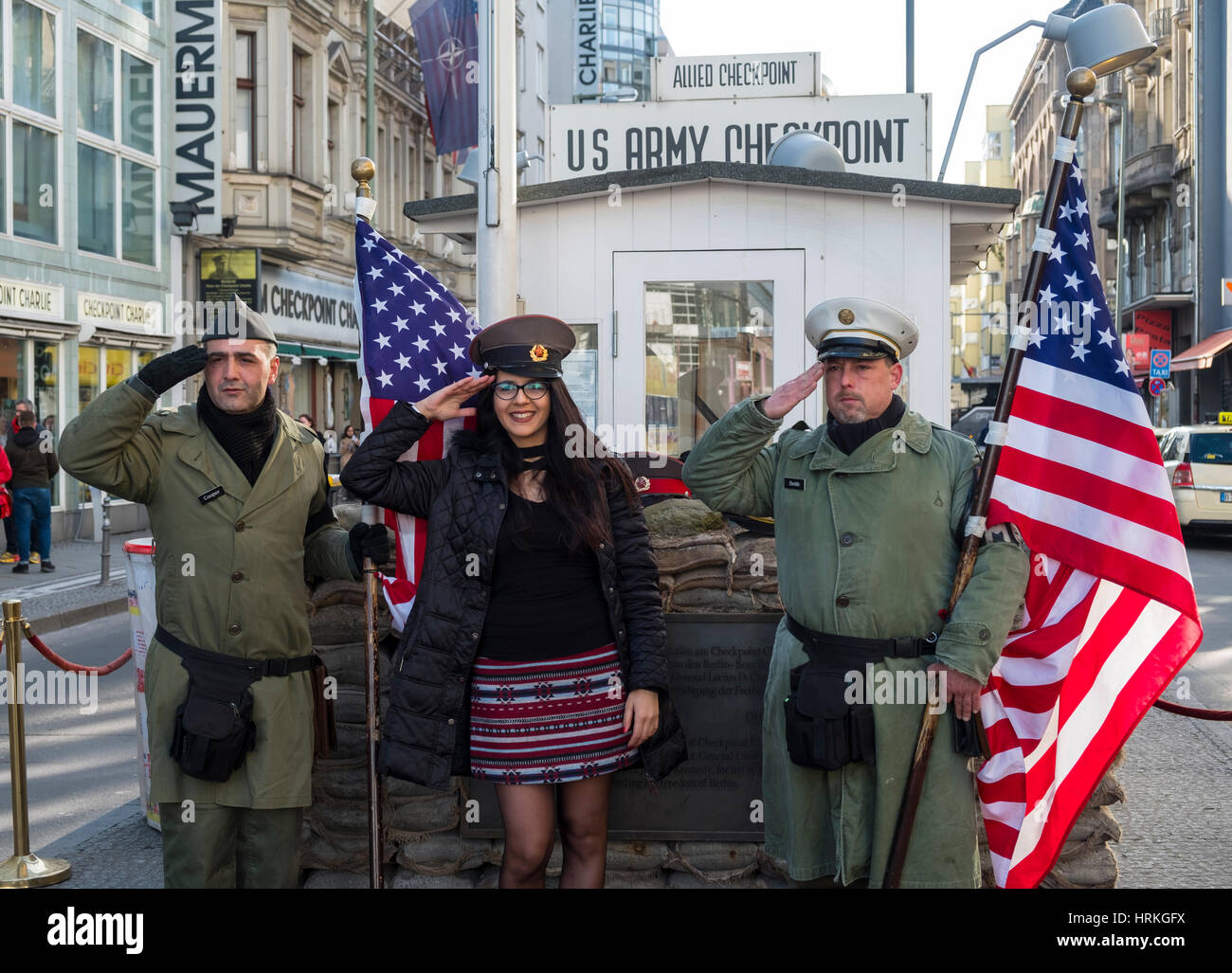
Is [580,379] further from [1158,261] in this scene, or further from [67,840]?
[1158,261]

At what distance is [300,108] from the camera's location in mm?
28547

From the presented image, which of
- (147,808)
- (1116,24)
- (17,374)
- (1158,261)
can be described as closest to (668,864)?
(147,808)

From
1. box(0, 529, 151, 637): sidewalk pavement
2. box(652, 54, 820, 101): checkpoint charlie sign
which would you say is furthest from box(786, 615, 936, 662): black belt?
box(652, 54, 820, 101): checkpoint charlie sign

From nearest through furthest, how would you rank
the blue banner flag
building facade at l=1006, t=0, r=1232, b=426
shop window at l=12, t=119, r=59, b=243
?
1. the blue banner flag
2. shop window at l=12, t=119, r=59, b=243
3. building facade at l=1006, t=0, r=1232, b=426

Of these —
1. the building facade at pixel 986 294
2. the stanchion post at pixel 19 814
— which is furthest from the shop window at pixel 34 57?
the building facade at pixel 986 294

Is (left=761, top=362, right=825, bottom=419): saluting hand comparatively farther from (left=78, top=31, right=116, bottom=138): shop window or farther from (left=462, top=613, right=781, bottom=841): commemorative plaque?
(left=78, top=31, right=116, bottom=138): shop window

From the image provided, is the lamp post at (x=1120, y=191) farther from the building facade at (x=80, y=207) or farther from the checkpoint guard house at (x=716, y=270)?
the checkpoint guard house at (x=716, y=270)

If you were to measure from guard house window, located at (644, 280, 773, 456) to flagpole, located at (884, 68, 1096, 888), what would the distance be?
14.9 feet

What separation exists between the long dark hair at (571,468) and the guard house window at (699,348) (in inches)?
182

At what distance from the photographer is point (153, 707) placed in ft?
12.7

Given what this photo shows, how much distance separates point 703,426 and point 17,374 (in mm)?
13351

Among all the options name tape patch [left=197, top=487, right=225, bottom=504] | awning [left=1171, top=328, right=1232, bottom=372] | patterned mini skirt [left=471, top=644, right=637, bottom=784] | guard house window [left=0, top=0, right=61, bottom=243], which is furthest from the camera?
awning [left=1171, top=328, right=1232, bottom=372]

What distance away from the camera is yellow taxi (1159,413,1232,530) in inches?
706

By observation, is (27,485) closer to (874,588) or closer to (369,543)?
(369,543)
